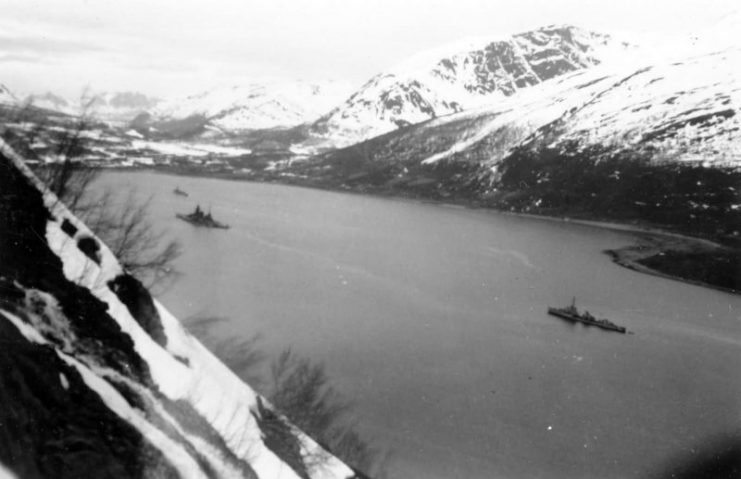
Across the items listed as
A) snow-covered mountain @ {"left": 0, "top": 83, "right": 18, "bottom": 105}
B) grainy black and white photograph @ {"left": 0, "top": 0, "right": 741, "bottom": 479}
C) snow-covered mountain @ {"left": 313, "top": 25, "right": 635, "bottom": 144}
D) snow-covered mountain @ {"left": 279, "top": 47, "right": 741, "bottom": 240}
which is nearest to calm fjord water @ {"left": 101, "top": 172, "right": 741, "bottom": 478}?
grainy black and white photograph @ {"left": 0, "top": 0, "right": 741, "bottom": 479}

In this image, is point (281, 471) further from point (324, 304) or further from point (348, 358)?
point (324, 304)

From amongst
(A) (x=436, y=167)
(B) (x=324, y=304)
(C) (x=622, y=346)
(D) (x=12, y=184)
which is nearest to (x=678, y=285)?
(C) (x=622, y=346)

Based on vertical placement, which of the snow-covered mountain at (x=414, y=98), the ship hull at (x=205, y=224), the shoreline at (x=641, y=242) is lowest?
the shoreline at (x=641, y=242)

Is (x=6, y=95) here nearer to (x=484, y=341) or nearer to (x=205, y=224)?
(x=484, y=341)

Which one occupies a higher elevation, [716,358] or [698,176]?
[698,176]

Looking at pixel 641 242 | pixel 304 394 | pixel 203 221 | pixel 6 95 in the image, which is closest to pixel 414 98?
pixel 641 242

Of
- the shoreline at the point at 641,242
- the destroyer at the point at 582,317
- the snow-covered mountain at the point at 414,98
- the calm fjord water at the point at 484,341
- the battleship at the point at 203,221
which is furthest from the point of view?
the snow-covered mountain at the point at 414,98

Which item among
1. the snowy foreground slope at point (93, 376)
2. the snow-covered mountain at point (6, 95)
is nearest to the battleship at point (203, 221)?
the snow-covered mountain at point (6, 95)

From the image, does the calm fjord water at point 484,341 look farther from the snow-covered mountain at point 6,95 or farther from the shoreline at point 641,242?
the snow-covered mountain at point 6,95
